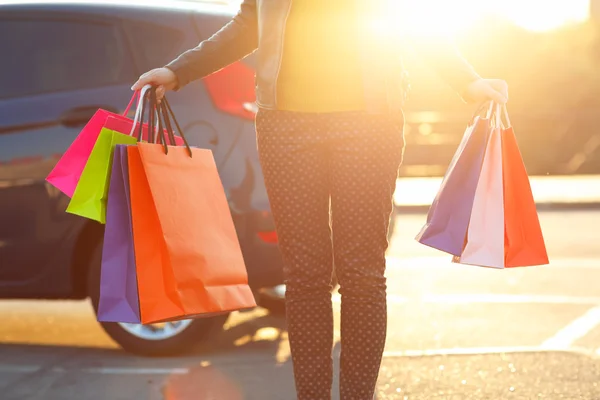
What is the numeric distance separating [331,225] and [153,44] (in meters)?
2.40

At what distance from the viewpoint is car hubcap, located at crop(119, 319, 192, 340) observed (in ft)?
17.6

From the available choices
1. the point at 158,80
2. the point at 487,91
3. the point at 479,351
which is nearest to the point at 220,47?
the point at 158,80

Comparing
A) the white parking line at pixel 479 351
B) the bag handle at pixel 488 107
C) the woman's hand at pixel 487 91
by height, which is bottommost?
the white parking line at pixel 479 351

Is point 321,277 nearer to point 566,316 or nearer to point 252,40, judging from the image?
point 252,40

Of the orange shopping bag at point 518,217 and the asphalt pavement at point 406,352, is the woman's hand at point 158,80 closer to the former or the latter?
the orange shopping bag at point 518,217

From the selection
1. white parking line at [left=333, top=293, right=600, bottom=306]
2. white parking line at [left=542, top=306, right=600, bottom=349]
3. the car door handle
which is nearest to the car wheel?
the car door handle

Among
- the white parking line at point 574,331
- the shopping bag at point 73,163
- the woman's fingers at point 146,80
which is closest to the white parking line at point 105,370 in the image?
the shopping bag at point 73,163

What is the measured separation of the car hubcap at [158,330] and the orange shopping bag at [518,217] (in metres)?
2.27

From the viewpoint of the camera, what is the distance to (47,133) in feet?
17.7

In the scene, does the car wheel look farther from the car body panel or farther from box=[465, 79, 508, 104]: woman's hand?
box=[465, 79, 508, 104]: woman's hand

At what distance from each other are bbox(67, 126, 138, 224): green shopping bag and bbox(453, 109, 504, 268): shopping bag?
1061 millimetres

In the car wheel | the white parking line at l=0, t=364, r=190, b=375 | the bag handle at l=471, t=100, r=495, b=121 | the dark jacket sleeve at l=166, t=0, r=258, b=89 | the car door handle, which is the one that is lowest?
the white parking line at l=0, t=364, r=190, b=375

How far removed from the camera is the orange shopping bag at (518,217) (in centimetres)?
347

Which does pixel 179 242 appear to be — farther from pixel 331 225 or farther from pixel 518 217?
pixel 518 217
